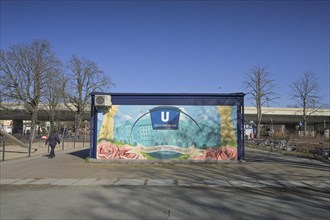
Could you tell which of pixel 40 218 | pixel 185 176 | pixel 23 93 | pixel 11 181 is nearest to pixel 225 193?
pixel 185 176

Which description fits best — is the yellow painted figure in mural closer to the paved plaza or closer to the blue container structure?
the blue container structure

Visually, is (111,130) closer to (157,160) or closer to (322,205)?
(157,160)

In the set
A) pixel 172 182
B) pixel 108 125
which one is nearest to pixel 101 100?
pixel 108 125

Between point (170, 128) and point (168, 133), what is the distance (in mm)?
274

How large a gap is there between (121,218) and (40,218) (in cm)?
156

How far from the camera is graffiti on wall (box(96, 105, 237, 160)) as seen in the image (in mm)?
17766

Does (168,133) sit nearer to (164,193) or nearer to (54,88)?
A: (164,193)

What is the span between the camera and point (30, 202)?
8375 mm

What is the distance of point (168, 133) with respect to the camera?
17859mm

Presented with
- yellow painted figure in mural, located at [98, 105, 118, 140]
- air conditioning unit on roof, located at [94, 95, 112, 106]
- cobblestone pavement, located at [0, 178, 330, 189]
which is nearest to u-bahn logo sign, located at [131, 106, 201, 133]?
yellow painted figure in mural, located at [98, 105, 118, 140]

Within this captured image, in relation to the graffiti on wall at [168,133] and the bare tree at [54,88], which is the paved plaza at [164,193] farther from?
the bare tree at [54,88]

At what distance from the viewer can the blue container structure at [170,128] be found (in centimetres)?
1778

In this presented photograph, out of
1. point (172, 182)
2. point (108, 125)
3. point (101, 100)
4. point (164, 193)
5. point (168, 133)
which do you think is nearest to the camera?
point (164, 193)

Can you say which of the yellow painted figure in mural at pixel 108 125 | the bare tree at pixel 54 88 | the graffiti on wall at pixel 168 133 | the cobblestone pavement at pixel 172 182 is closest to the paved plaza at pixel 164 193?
the cobblestone pavement at pixel 172 182
